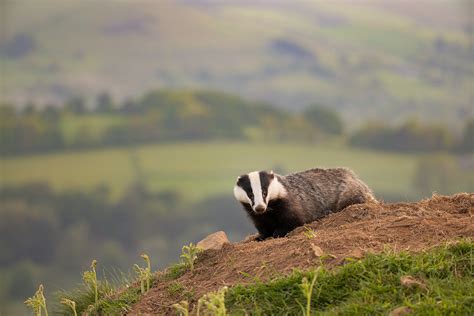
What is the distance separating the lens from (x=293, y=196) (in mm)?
9969

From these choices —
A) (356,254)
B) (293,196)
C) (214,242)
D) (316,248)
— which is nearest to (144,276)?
(214,242)

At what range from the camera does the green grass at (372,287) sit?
6.37 m

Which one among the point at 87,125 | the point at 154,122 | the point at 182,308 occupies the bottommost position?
the point at 154,122

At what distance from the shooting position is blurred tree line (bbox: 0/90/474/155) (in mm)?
96500

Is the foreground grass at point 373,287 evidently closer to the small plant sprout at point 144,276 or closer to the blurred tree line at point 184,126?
the small plant sprout at point 144,276

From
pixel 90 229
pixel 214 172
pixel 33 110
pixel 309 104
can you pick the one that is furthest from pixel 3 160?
pixel 309 104

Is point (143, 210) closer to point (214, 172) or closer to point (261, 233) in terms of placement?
point (214, 172)

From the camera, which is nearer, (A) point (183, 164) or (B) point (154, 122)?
(A) point (183, 164)

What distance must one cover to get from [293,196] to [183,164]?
81.2m

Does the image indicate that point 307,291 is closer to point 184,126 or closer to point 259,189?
point 259,189

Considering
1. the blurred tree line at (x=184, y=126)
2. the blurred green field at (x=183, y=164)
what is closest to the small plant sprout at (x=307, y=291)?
the blurred green field at (x=183, y=164)

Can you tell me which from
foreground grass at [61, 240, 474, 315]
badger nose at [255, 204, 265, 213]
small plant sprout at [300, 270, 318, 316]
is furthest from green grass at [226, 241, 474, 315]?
badger nose at [255, 204, 265, 213]

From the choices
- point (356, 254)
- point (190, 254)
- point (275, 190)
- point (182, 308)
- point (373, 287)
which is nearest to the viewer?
point (182, 308)

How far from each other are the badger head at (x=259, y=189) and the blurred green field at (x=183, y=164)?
75477 millimetres
